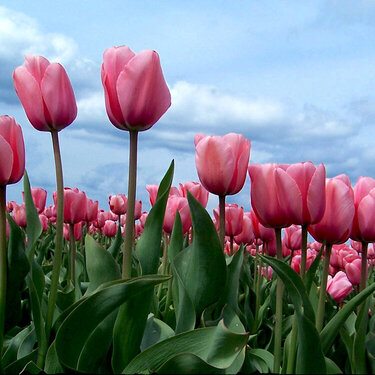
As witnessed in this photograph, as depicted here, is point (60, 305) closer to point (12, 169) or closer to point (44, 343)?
point (44, 343)

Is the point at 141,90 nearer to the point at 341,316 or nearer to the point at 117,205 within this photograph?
the point at 341,316

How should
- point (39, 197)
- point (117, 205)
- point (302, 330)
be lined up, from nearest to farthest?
1. point (302, 330)
2. point (39, 197)
3. point (117, 205)

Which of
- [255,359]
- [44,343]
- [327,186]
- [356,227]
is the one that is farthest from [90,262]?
[356,227]

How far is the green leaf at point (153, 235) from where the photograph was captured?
1624 millimetres

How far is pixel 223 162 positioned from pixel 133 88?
1.34 ft

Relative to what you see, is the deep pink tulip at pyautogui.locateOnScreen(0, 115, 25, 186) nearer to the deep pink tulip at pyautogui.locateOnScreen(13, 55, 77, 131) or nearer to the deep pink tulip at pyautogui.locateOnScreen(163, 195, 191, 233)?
the deep pink tulip at pyautogui.locateOnScreen(13, 55, 77, 131)

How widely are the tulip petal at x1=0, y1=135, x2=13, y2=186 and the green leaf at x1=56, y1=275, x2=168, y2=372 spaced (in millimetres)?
517

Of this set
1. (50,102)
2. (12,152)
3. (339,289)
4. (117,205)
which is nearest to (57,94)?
(50,102)

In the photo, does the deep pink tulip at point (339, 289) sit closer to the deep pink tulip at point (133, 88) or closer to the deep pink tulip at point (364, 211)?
the deep pink tulip at point (364, 211)

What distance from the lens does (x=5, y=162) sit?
160 centimetres

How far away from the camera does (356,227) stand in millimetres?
1706

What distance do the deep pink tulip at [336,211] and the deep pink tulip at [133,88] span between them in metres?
0.54

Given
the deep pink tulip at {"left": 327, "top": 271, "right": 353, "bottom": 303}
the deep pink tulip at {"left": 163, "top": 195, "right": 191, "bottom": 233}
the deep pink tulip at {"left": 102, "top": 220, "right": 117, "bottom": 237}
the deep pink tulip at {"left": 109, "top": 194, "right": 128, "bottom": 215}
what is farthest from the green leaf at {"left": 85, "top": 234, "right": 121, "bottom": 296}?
the deep pink tulip at {"left": 102, "top": 220, "right": 117, "bottom": 237}

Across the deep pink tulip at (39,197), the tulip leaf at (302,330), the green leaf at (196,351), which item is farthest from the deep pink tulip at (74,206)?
the tulip leaf at (302,330)
